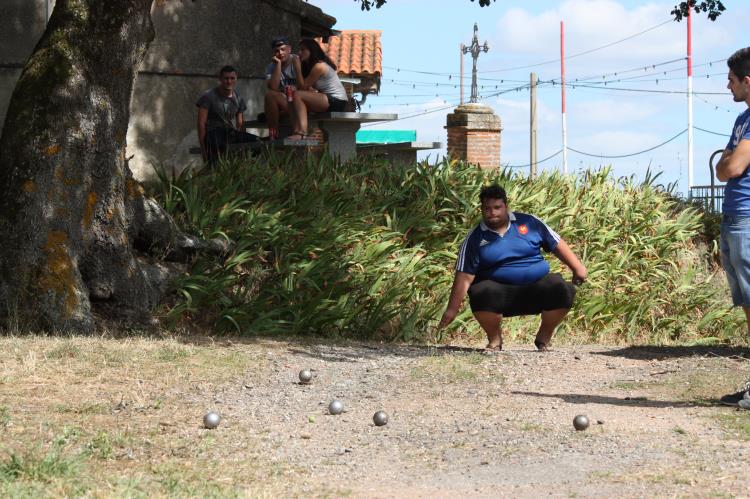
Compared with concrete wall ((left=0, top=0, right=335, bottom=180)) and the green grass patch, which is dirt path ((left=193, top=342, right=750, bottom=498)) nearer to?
the green grass patch

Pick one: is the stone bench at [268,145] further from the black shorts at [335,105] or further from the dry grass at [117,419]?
the dry grass at [117,419]

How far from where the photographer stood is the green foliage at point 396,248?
1114 cm

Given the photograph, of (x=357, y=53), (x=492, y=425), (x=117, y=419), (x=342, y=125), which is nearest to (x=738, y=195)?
(x=492, y=425)

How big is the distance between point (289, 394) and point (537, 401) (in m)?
1.54

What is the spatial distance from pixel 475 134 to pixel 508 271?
46.4 ft

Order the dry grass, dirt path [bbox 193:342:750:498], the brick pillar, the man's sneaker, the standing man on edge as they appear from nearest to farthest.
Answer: the dry grass
dirt path [bbox 193:342:750:498]
the man's sneaker
the standing man on edge
the brick pillar

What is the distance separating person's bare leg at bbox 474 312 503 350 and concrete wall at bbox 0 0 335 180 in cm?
766

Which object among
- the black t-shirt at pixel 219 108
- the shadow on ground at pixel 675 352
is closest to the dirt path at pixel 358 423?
the shadow on ground at pixel 675 352

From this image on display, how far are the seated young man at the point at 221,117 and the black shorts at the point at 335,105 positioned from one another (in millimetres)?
1059

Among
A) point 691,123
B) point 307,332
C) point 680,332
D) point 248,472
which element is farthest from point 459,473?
point 691,123

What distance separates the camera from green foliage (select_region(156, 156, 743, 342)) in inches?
439

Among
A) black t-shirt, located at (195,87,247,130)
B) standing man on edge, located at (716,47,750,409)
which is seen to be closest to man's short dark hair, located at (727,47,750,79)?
standing man on edge, located at (716,47,750,409)

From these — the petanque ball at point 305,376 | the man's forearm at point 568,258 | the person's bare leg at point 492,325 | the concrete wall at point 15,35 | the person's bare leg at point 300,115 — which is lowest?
the petanque ball at point 305,376

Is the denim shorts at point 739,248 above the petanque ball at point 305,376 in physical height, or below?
above
